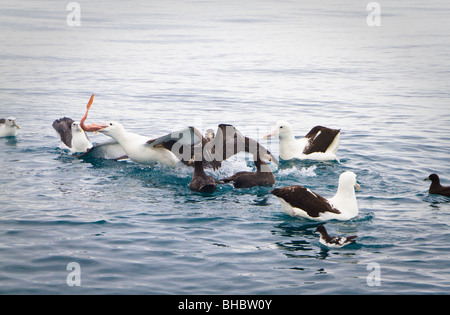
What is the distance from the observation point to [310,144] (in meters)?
15.7

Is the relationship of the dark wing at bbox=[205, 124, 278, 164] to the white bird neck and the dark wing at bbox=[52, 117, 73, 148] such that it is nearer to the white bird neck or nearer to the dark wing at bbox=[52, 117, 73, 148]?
the white bird neck

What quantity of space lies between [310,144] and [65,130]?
604cm

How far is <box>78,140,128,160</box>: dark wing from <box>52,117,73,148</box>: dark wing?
2.46 ft

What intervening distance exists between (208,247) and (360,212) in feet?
10.3

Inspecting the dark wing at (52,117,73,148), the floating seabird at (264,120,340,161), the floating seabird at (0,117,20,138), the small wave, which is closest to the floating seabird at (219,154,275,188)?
the small wave

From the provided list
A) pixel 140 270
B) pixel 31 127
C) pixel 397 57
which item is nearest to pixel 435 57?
pixel 397 57

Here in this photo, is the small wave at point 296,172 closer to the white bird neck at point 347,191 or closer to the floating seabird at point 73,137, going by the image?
the white bird neck at point 347,191

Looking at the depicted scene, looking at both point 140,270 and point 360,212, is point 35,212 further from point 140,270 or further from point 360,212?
point 360,212

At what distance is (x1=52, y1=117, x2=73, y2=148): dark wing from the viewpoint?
1591 centimetres

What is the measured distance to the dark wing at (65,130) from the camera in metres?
15.9

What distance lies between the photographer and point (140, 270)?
9.16m

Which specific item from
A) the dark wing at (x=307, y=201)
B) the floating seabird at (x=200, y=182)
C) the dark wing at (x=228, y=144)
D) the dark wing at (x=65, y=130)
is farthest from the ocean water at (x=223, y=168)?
the dark wing at (x=228, y=144)

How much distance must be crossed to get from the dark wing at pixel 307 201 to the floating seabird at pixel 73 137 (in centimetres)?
646

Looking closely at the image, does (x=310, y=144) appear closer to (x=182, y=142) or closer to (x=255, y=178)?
(x=255, y=178)
